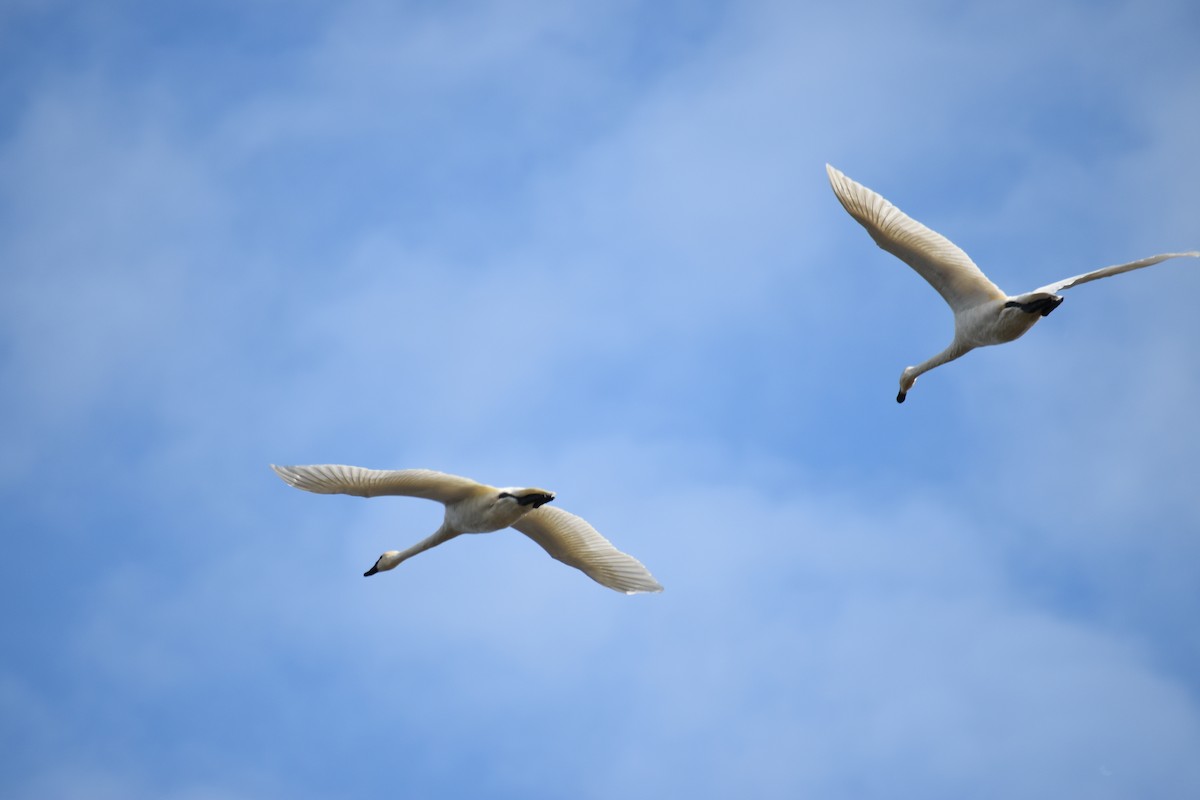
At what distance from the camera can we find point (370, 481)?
108 feet

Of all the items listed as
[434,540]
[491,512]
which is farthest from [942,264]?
[434,540]

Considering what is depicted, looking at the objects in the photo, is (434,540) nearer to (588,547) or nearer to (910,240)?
(588,547)

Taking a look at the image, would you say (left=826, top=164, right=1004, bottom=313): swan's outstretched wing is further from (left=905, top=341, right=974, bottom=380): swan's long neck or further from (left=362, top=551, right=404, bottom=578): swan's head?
(left=362, top=551, right=404, bottom=578): swan's head

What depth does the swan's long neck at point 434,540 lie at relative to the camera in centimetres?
3609

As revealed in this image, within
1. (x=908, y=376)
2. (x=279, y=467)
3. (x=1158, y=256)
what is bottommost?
(x=1158, y=256)

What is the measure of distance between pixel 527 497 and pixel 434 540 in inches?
150

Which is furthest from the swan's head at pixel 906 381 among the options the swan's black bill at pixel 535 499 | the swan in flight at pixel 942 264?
the swan's black bill at pixel 535 499

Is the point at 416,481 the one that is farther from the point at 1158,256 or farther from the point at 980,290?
the point at 1158,256

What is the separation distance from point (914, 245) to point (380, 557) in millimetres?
13451

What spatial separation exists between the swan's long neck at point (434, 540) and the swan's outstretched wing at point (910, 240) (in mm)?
10366

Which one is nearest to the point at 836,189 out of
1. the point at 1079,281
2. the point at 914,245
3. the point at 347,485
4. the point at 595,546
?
the point at 914,245

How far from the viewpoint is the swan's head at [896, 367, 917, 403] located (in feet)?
134

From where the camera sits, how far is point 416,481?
3381 centimetres

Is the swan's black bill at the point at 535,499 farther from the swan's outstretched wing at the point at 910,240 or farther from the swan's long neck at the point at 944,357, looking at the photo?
the swan's long neck at the point at 944,357
